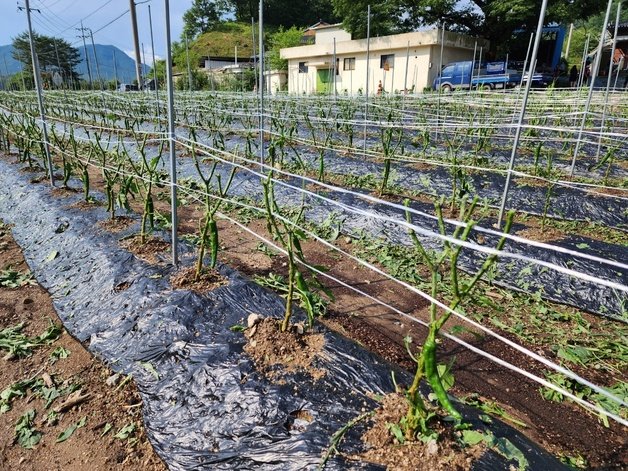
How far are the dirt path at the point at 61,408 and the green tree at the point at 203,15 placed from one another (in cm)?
5657

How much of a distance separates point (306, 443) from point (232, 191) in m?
4.33

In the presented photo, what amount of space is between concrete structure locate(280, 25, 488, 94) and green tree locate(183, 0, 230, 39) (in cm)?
2857

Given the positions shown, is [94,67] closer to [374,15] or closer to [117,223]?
[374,15]

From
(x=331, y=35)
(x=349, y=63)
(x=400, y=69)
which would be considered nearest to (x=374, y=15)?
(x=349, y=63)

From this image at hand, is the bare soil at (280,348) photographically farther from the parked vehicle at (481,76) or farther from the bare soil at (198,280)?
the parked vehicle at (481,76)

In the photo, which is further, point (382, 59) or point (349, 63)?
point (349, 63)

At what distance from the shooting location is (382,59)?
24.3 m

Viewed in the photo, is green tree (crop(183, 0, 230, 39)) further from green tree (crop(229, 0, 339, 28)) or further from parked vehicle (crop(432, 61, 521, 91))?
parked vehicle (crop(432, 61, 521, 91))

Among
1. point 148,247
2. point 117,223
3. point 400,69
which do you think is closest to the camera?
point 148,247

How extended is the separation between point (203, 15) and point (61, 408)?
58.4 metres

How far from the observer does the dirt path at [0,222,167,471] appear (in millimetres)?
1846

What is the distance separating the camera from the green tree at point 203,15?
5109 cm

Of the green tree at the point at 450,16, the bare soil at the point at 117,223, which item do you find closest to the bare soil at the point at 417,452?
the bare soil at the point at 117,223

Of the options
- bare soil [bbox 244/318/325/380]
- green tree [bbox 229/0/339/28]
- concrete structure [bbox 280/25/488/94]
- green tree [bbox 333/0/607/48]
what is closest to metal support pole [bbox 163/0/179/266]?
bare soil [bbox 244/318/325/380]
